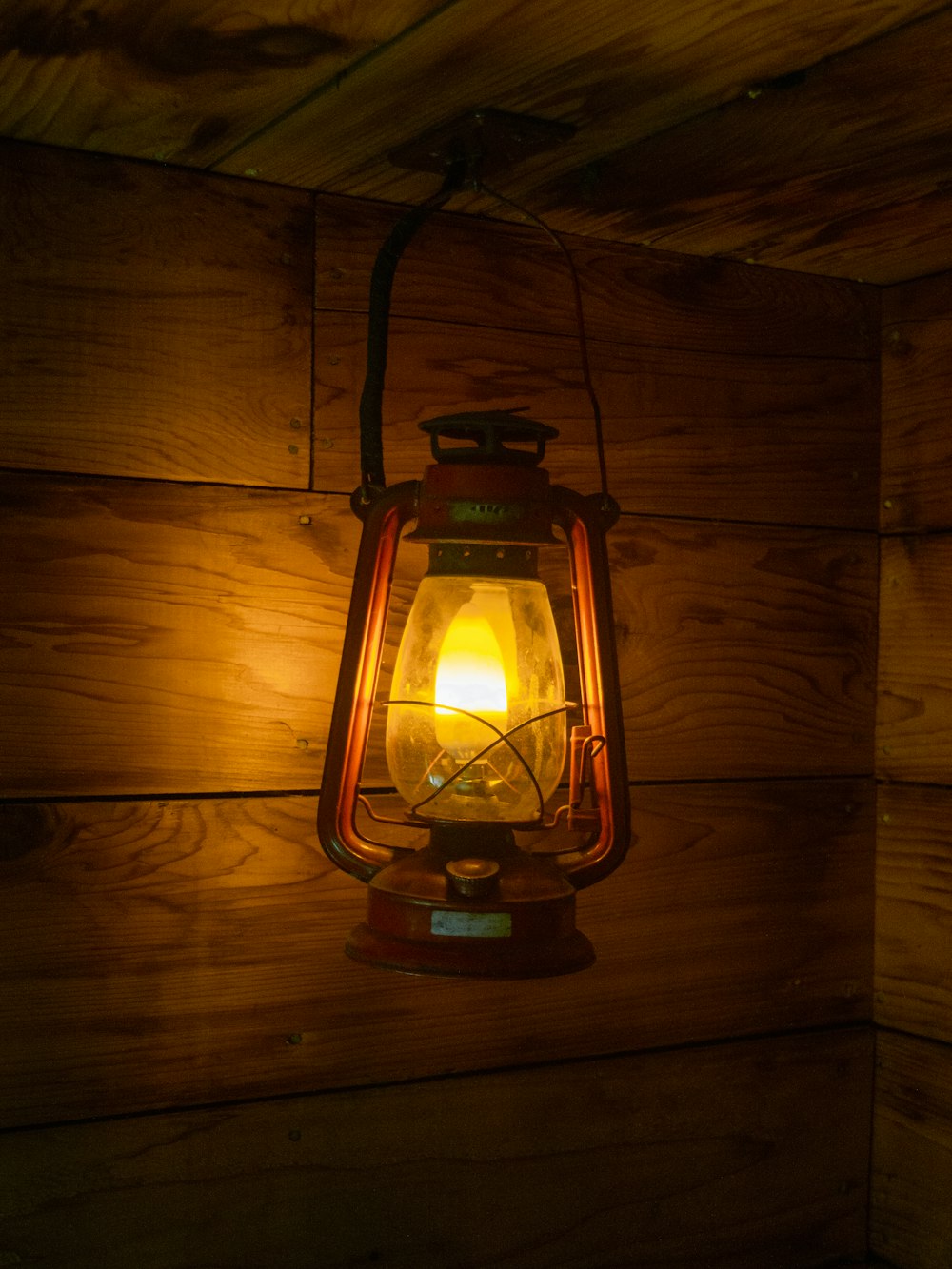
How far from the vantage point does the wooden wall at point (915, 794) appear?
1506 millimetres

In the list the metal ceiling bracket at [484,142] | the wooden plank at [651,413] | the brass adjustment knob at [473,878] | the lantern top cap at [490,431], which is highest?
the metal ceiling bracket at [484,142]

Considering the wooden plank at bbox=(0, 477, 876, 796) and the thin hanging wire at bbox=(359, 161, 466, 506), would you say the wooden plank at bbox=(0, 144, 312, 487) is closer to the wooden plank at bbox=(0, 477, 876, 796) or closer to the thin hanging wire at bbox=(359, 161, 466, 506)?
the wooden plank at bbox=(0, 477, 876, 796)

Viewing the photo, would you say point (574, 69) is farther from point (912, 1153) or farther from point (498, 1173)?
point (912, 1153)

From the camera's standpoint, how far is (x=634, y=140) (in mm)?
1142

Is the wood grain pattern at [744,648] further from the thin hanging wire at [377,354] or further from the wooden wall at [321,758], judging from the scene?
the thin hanging wire at [377,354]

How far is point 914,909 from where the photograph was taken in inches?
60.5

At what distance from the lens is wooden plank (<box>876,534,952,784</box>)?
59.7 inches

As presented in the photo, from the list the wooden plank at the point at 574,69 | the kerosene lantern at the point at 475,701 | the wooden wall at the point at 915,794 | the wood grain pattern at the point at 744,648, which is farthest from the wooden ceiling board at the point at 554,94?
the wood grain pattern at the point at 744,648

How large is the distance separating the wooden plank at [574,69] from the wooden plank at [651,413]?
0.21 meters

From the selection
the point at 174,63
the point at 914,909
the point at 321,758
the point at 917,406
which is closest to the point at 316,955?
the point at 321,758

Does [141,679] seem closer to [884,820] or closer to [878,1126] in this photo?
[884,820]

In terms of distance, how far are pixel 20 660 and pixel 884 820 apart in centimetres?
96

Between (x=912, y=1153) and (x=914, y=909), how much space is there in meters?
0.27

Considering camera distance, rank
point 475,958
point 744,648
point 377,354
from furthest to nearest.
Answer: point 744,648
point 377,354
point 475,958
